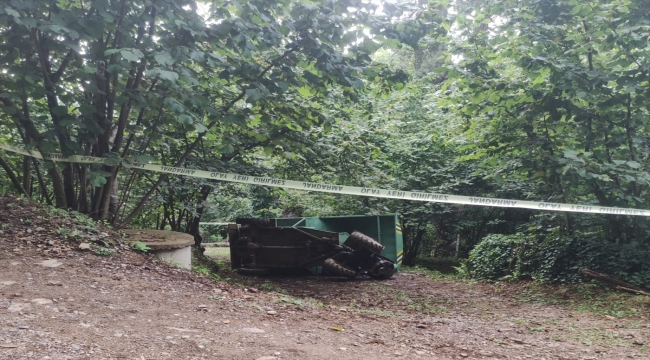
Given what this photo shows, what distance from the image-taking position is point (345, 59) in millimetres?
5535

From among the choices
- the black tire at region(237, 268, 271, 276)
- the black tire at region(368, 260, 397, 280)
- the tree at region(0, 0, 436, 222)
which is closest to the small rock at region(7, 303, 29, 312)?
the tree at region(0, 0, 436, 222)

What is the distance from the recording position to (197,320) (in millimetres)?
3609

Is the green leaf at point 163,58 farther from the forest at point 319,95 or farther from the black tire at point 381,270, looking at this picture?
the black tire at point 381,270

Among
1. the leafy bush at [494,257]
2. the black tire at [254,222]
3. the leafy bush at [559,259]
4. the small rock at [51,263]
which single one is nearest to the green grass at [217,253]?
the black tire at [254,222]

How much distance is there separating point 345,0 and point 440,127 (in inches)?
324

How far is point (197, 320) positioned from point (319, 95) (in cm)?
387

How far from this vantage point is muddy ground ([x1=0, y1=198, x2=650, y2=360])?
297cm

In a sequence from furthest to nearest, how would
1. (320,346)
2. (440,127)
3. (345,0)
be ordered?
1. (440,127)
2. (345,0)
3. (320,346)

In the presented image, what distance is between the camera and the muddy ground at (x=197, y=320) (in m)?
2.97

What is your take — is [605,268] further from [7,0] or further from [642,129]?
[7,0]

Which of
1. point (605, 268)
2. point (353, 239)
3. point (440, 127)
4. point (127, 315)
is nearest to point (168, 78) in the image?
point (127, 315)

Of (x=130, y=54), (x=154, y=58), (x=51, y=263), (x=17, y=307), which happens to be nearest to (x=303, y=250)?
(x=51, y=263)

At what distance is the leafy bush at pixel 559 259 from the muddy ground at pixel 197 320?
1.18 metres

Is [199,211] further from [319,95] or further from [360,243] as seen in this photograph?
[319,95]
